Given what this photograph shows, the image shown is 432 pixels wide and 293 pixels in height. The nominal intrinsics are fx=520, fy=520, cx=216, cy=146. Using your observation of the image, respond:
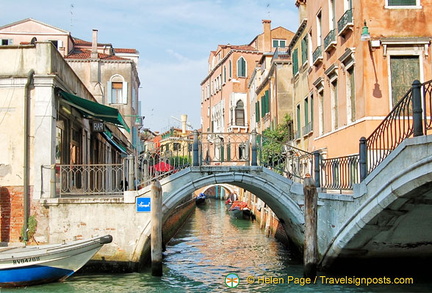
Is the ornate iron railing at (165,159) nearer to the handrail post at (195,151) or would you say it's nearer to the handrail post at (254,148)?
the handrail post at (195,151)

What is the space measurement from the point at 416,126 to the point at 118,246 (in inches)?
270

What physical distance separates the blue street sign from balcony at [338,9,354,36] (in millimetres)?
6476

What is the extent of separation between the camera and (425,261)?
37.8ft

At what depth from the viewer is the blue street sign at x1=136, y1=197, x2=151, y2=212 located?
1148 centimetres

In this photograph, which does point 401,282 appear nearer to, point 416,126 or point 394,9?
point 416,126

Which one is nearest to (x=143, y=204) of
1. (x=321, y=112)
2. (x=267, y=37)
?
(x=321, y=112)

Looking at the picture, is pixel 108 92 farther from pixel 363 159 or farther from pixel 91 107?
pixel 363 159

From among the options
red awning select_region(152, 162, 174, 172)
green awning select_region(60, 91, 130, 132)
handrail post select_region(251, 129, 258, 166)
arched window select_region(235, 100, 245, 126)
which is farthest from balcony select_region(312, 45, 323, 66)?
arched window select_region(235, 100, 245, 126)

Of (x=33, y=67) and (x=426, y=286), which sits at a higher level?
(x=33, y=67)

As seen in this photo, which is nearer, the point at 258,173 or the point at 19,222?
the point at 19,222

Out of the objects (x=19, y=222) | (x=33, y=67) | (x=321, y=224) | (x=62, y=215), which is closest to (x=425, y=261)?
(x=321, y=224)

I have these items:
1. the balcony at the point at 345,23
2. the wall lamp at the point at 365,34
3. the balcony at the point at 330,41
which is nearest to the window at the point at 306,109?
the balcony at the point at 330,41

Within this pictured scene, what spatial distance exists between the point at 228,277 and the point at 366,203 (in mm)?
4163

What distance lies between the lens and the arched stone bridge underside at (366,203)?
750 cm
